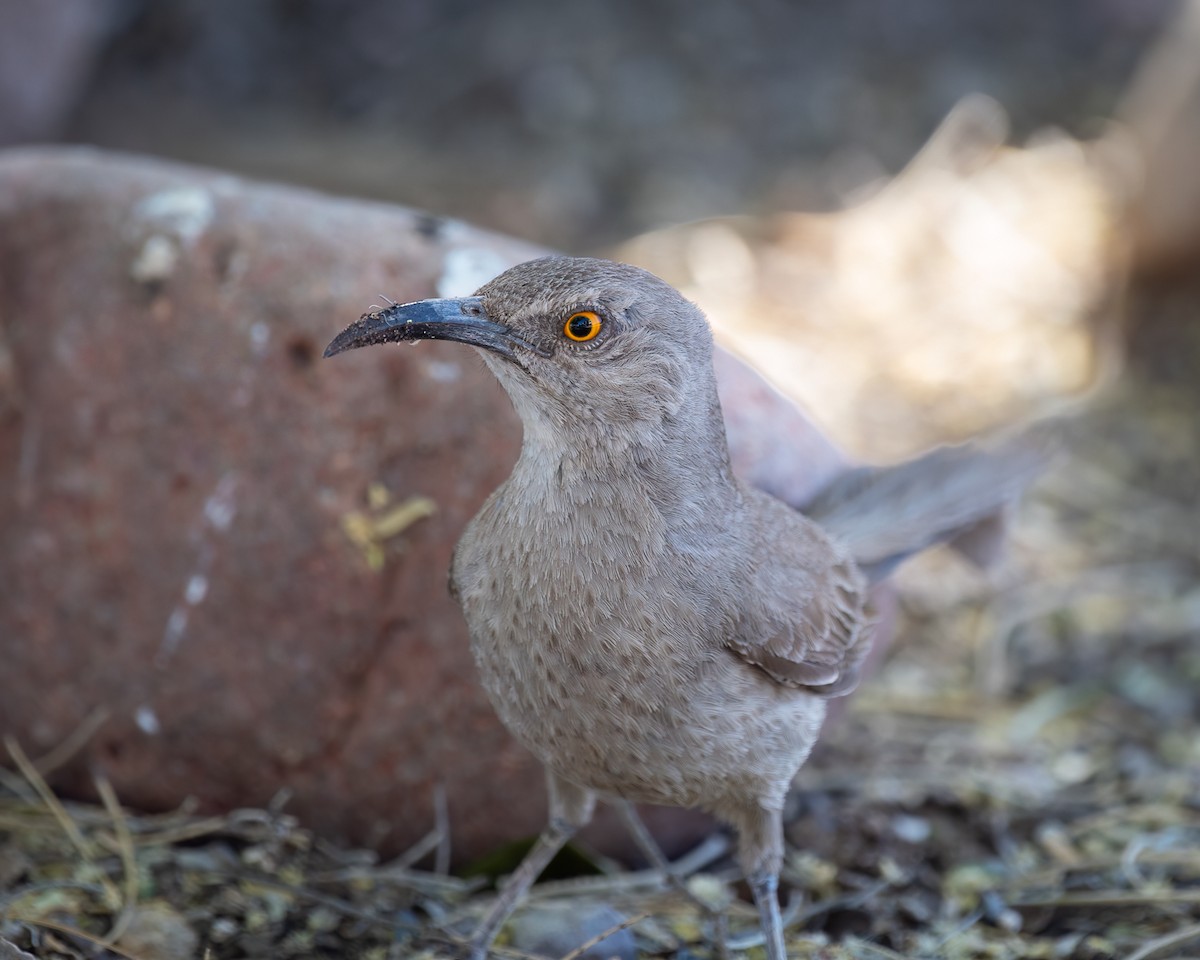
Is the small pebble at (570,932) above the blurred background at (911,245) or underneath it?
underneath

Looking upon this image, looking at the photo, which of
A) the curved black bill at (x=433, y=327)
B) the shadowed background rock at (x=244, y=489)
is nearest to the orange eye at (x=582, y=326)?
the curved black bill at (x=433, y=327)

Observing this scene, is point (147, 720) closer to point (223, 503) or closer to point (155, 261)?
point (223, 503)

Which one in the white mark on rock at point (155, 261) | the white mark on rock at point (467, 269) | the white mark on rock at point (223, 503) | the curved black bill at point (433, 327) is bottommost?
the white mark on rock at point (223, 503)

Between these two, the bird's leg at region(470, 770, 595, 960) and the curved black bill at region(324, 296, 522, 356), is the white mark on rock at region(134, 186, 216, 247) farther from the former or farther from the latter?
the bird's leg at region(470, 770, 595, 960)

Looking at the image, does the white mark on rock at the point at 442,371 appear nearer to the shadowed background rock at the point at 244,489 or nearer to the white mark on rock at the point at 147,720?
the shadowed background rock at the point at 244,489

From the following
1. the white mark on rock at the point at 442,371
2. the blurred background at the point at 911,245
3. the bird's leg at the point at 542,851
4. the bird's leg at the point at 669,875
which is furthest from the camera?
the blurred background at the point at 911,245

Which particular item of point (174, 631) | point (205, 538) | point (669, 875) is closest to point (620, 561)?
point (669, 875)

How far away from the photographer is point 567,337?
269 cm

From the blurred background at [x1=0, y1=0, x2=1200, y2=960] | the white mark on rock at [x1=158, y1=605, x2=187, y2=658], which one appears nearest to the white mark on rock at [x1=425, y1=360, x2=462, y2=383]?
the blurred background at [x1=0, y1=0, x2=1200, y2=960]

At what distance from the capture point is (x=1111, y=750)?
4.50 meters

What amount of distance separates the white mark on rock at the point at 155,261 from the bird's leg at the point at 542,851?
1.71m

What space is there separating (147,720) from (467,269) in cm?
150

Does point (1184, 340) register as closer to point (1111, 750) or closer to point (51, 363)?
point (1111, 750)

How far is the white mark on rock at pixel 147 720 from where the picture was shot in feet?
11.7
